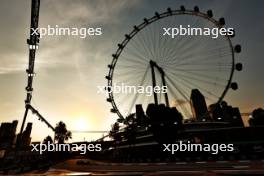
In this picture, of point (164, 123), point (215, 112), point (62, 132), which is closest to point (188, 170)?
point (164, 123)

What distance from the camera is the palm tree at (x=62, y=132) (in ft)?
418

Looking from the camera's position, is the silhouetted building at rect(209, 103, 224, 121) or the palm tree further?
the palm tree

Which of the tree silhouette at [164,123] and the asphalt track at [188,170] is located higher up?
the tree silhouette at [164,123]

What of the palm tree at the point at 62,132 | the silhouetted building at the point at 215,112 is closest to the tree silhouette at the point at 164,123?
the silhouetted building at the point at 215,112

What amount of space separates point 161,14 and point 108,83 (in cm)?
1837

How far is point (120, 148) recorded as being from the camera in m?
82.1

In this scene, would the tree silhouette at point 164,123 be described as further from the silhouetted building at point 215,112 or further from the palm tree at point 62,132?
the palm tree at point 62,132

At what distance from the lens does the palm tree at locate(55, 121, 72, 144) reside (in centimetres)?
12731

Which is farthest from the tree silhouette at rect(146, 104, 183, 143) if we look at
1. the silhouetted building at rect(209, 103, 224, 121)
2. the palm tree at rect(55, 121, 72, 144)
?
the palm tree at rect(55, 121, 72, 144)

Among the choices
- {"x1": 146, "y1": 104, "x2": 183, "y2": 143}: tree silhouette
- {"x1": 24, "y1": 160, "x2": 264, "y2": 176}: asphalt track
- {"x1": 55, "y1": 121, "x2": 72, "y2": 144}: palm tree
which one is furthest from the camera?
{"x1": 55, "y1": 121, "x2": 72, "y2": 144}: palm tree

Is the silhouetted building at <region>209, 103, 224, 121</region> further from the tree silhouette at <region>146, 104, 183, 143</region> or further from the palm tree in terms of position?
the palm tree

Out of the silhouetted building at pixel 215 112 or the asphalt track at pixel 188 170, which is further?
the silhouetted building at pixel 215 112

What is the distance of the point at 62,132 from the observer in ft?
428

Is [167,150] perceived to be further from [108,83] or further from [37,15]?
[37,15]
